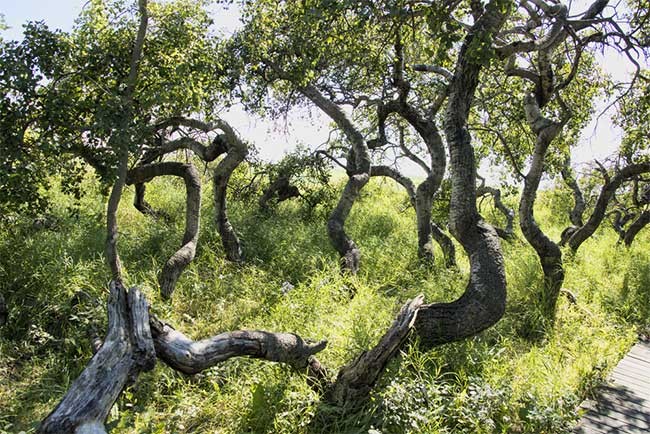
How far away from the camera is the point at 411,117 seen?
816 cm

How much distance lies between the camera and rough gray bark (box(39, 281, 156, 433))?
258cm

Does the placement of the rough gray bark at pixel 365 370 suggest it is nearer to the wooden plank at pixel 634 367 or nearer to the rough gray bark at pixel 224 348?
the rough gray bark at pixel 224 348

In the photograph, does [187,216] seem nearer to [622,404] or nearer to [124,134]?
[124,134]

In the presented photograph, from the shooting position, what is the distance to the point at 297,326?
5.70 m

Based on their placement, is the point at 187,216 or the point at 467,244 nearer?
the point at 467,244

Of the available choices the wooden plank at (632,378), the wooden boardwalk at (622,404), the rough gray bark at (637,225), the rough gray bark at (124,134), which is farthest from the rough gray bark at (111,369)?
the rough gray bark at (637,225)

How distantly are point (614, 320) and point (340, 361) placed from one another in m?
4.30

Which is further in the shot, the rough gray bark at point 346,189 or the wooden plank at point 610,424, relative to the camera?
the rough gray bark at point 346,189

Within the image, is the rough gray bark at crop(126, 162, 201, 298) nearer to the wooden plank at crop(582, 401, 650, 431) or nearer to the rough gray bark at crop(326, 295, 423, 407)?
the rough gray bark at crop(326, 295, 423, 407)

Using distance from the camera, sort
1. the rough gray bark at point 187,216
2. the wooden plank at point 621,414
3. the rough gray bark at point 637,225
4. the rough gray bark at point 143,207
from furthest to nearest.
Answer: the rough gray bark at point 637,225
the rough gray bark at point 143,207
the rough gray bark at point 187,216
the wooden plank at point 621,414

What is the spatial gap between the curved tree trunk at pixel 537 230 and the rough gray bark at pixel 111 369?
17.0ft

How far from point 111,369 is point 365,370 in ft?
6.59

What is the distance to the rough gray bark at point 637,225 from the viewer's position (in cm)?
1034

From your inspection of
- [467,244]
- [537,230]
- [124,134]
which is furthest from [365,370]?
[537,230]
